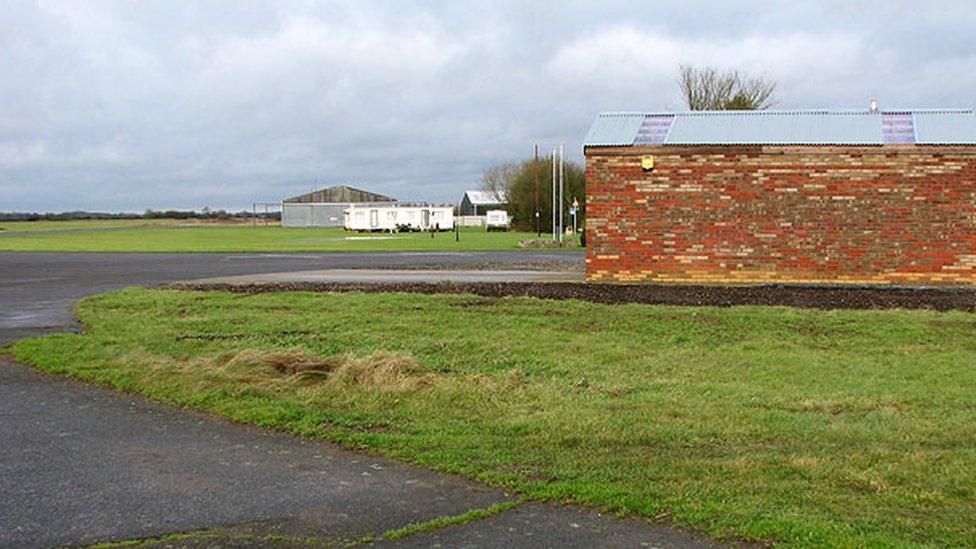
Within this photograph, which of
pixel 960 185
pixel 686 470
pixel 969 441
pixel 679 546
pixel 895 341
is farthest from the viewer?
pixel 960 185

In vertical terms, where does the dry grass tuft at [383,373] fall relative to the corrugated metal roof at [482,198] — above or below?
below

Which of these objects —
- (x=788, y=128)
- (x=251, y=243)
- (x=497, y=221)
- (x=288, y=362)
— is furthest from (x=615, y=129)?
(x=497, y=221)

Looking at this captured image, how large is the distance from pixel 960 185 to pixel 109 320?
54.4 feet

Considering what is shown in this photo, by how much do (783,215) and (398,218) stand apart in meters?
69.7

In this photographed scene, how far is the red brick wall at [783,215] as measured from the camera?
19.6m

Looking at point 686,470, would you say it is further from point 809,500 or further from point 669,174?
point 669,174

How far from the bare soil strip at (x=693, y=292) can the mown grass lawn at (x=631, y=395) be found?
4.54ft

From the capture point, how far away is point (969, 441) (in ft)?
22.1

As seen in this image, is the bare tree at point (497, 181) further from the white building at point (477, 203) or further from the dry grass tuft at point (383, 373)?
the dry grass tuft at point (383, 373)

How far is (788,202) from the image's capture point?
65.7ft

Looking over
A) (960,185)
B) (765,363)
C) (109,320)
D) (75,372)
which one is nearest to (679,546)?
(765,363)

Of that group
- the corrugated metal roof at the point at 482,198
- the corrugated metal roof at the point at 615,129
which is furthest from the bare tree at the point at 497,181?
the corrugated metal roof at the point at 615,129

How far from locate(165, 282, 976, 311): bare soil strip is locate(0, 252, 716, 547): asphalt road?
30.7 feet

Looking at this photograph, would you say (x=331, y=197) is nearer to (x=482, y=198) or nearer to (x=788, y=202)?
(x=482, y=198)
